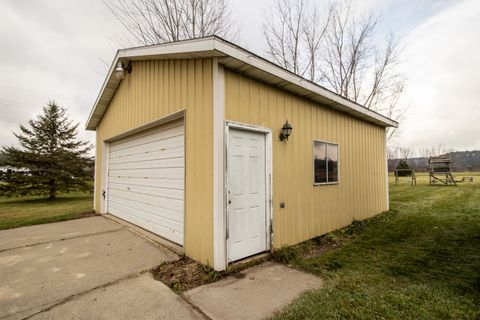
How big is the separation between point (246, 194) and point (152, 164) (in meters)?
2.73

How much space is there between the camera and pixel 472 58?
24.1 ft

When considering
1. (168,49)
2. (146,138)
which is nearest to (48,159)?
(146,138)

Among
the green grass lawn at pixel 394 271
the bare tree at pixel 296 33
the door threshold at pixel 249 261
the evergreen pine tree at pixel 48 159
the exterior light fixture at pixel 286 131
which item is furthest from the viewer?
the evergreen pine tree at pixel 48 159

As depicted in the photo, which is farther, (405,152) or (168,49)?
(405,152)

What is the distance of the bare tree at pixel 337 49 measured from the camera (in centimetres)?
1245

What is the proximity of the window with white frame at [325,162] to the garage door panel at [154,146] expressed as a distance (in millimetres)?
3070

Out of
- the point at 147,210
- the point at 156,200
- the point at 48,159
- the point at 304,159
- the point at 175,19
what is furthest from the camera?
the point at 48,159

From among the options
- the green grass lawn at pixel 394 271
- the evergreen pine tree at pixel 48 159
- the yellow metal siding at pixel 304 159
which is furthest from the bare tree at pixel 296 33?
the evergreen pine tree at pixel 48 159

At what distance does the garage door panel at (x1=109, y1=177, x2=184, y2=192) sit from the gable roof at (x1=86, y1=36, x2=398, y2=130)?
2.29 meters

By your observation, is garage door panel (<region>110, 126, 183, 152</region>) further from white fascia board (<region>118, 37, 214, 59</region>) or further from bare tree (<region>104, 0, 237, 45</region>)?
bare tree (<region>104, 0, 237, 45</region>)

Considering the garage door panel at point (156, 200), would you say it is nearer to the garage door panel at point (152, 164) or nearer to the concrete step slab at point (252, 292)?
the garage door panel at point (152, 164)

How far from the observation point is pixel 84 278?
10.1ft

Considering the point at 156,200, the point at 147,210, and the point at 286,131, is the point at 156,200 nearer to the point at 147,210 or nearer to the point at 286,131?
the point at 147,210

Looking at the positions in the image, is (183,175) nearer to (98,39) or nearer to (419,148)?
(98,39)
